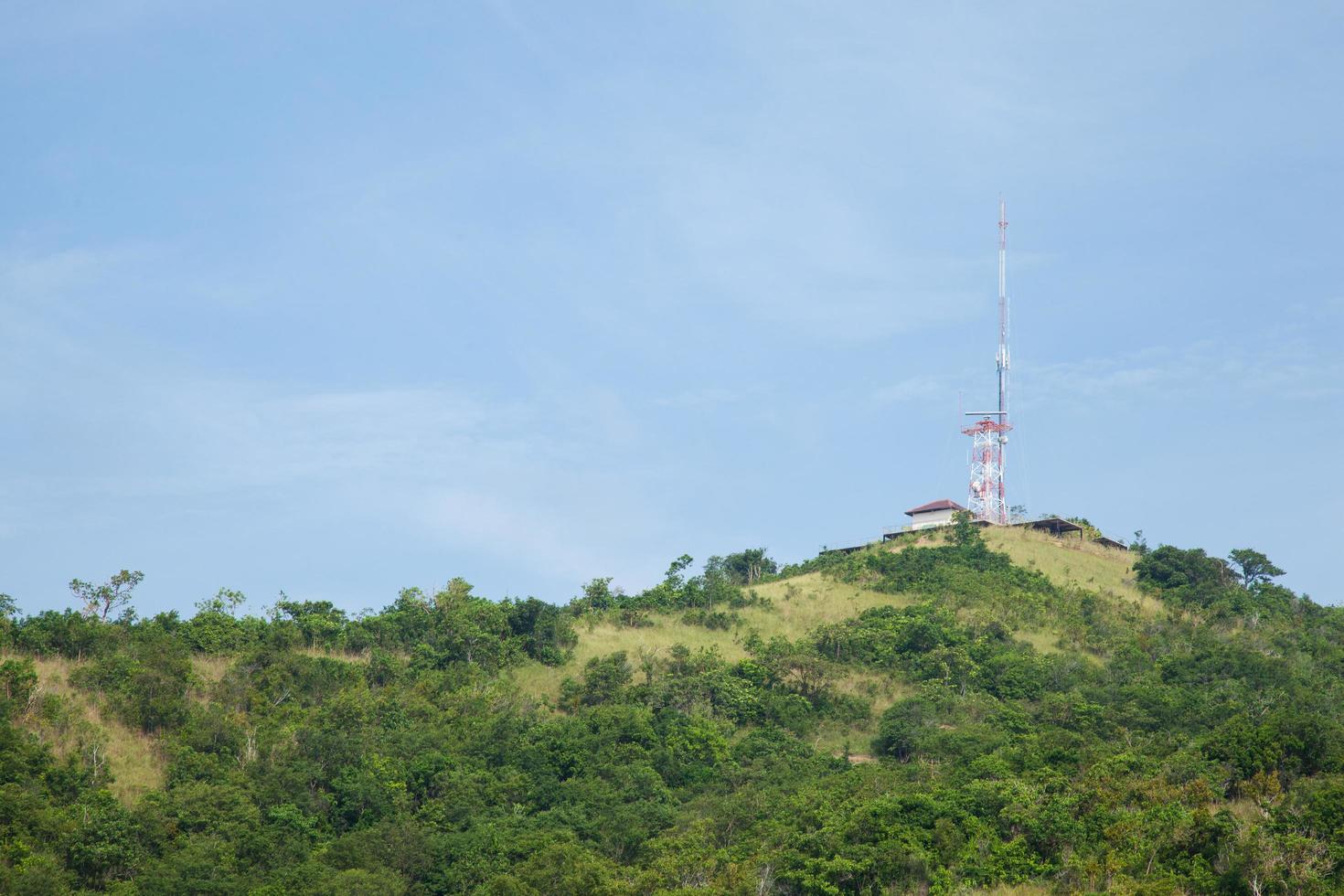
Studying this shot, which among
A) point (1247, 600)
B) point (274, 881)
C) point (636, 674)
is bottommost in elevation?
point (274, 881)

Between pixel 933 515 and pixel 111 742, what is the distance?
4024 cm

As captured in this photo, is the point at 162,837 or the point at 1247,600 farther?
the point at 1247,600

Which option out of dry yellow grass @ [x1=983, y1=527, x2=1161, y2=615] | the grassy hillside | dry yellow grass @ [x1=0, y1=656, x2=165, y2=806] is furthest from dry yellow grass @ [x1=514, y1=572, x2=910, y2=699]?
dry yellow grass @ [x1=0, y1=656, x2=165, y2=806]

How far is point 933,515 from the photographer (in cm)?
7031

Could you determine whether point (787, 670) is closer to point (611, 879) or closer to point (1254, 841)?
point (611, 879)

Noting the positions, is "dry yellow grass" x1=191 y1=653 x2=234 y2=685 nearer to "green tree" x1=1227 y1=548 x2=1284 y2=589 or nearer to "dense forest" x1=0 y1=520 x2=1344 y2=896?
"dense forest" x1=0 y1=520 x2=1344 y2=896

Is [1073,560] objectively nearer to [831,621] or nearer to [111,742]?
[831,621]

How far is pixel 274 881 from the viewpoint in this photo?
37.5 meters

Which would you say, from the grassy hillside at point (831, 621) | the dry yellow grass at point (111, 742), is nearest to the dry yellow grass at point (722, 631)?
the grassy hillside at point (831, 621)

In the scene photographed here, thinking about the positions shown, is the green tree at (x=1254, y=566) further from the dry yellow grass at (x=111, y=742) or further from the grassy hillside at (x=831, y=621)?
the dry yellow grass at (x=111, y=742)

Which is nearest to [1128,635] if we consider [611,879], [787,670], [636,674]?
[787,670]

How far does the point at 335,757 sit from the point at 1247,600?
38258 millimetres

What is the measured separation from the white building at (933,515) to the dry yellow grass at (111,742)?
125 ft

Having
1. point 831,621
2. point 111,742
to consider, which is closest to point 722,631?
point 831,621
